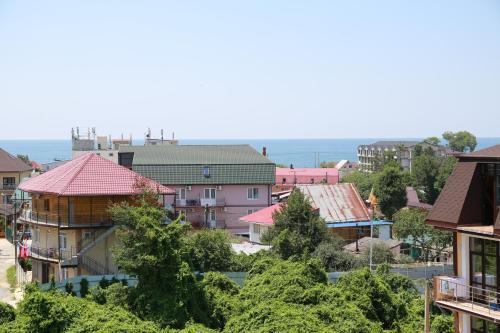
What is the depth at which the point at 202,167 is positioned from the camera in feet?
182

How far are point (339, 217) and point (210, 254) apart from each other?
16.7 metres

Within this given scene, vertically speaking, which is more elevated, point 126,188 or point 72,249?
point 126,188

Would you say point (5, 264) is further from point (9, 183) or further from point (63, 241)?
point (9, 183)

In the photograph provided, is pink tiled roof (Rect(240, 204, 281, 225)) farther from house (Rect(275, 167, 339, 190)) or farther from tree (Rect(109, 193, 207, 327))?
house (Rect(275, 167, 339, 190))

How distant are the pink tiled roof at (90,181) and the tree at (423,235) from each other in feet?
54.5

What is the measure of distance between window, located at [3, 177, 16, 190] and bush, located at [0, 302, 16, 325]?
144 ft

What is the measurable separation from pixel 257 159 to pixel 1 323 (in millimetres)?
36757

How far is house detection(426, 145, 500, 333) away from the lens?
45.8 ft

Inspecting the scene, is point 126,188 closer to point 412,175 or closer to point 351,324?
point 351,324

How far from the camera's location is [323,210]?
47.7 m

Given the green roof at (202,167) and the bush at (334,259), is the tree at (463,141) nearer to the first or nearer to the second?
the green roof at (202,167)

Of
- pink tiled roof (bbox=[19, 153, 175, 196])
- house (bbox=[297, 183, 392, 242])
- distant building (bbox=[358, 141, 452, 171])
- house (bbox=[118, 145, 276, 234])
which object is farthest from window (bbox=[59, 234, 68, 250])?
distant building (bbox=[358, 141, 452, 171])

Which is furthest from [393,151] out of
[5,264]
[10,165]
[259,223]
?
A: [5,264]

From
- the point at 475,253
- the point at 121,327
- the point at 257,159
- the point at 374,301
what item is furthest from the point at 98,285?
the point at 257,159
